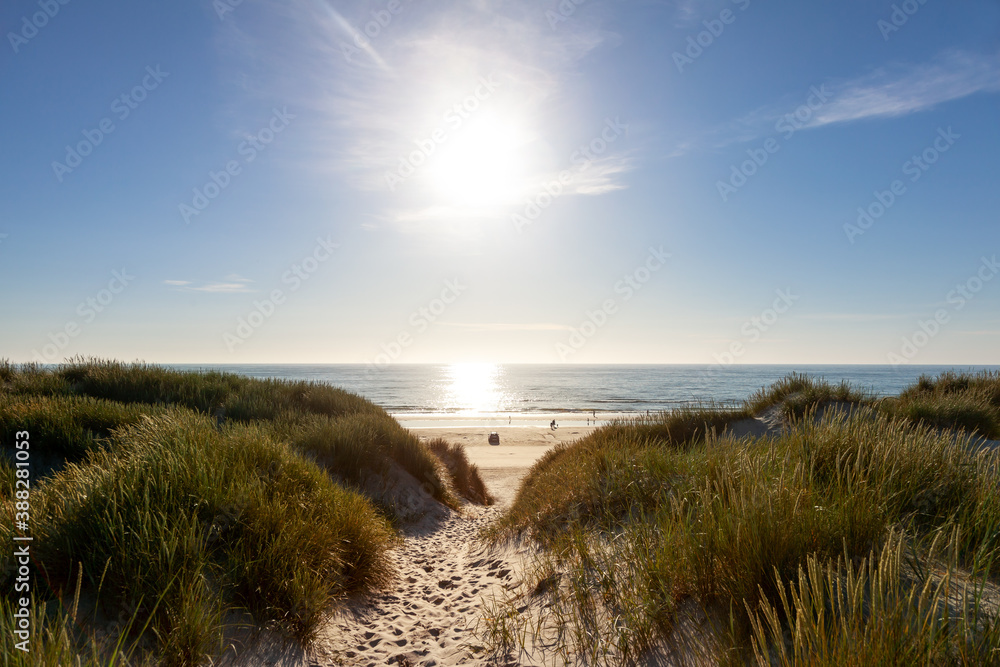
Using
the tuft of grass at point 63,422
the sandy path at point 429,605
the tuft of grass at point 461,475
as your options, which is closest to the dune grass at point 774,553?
the sandy path at point 429,605

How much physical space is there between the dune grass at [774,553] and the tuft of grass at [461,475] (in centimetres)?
806

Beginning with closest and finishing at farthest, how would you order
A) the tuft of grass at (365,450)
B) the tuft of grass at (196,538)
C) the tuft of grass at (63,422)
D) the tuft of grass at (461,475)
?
the tuft of grass at (196,538) < the tuft of grass at (63,422) < the tuft of grass at (365,450) < the tuft of grass at (461,475)

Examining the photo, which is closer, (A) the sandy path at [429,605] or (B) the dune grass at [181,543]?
(B) the dune grass at [181,543]

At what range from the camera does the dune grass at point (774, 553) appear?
243cm

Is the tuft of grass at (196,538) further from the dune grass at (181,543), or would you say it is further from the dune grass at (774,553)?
the dune grass at (774,553)

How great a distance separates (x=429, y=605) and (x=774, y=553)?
435 centimetres

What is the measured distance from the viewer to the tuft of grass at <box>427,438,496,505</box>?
13.9m

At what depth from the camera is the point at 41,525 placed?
12.8ft

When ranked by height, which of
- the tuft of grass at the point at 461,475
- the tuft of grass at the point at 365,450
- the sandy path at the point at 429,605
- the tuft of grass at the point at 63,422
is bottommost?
the tuft of grass at the point at 461,475

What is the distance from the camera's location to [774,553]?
3.22 m

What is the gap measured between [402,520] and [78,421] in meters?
6.20

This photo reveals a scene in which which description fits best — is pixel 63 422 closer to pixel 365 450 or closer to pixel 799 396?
pixel 365 450

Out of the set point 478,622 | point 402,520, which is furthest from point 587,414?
point 478,622

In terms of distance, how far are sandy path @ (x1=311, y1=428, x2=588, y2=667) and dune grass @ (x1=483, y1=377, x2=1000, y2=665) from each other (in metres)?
0.56
